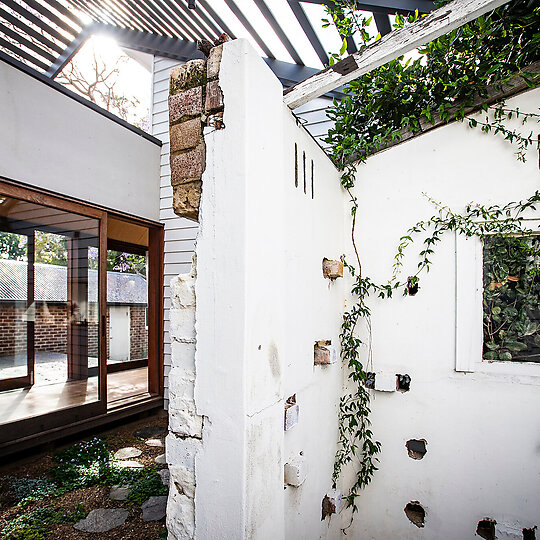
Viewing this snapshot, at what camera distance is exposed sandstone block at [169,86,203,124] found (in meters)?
1.45

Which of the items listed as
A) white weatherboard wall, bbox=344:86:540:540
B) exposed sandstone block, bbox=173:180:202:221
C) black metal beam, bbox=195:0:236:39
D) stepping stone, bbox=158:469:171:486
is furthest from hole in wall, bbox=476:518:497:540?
black metal beam, bbox=195:0:236:39

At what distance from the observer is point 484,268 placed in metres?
2.33

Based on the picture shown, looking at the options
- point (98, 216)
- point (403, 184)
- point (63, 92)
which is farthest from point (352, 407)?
point (63, 92)

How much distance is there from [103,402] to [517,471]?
3.48 m

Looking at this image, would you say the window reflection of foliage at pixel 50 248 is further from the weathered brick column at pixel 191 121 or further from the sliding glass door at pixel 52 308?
the weathered brick column at pixel 191 121

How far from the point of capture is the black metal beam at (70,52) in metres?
5.11

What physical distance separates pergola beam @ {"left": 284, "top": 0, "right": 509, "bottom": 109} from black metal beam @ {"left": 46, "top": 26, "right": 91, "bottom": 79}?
491 centimetres

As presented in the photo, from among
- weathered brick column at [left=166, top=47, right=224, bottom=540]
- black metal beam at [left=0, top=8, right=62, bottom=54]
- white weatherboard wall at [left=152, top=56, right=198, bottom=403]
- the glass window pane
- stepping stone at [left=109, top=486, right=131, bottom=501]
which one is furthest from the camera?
white weatherboard wall at [left=152, top=56, right=198, bottom=403]

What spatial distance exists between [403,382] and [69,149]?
3431mm

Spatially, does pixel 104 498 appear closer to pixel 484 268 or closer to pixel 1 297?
pixel 1 297

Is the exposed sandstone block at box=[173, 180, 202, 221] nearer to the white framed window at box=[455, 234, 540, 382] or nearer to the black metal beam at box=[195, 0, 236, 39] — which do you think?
the white framed window at box=[455, 234, 540, 382]

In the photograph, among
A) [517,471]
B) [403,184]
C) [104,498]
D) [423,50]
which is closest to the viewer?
[517,471]

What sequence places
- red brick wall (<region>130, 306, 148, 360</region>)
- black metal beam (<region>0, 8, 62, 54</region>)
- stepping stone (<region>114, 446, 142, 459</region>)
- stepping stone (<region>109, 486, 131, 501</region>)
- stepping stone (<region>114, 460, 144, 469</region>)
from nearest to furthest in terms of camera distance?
stepping stone (<region>109, 486, 131, 501</region>)
stepping stone (<region>114, 460, 144, 469</region>)
stepping stone (<region>114, 446, 142, 459</region>)
black metal beam (<region>0, 8, 62, 54</region>)
red brick wall (<region>130, 306, 148, 360</region>)

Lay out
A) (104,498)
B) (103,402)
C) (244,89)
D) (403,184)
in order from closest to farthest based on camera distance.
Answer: (244,89) → (403,184) → (104,498) → (103,402)
